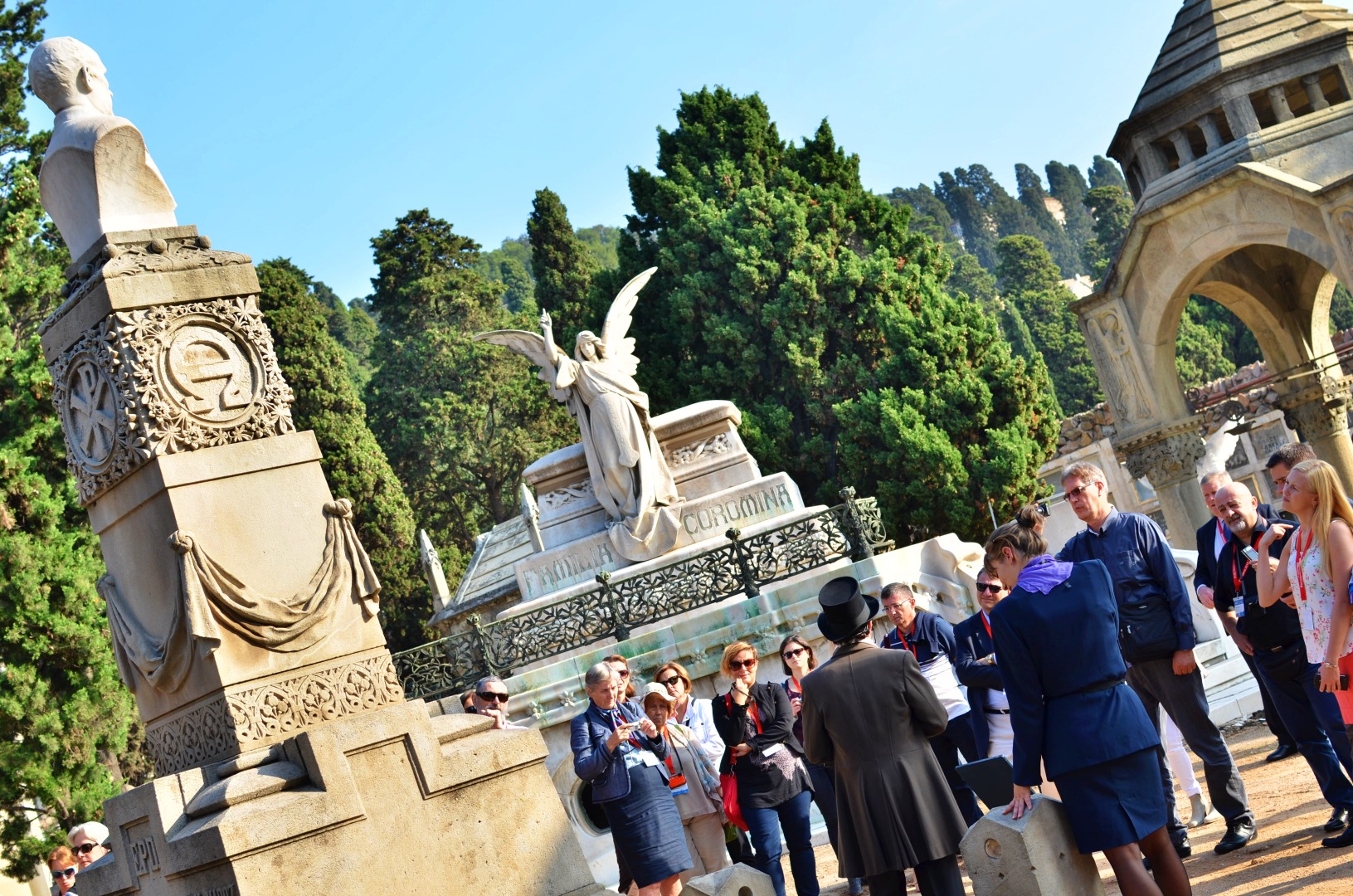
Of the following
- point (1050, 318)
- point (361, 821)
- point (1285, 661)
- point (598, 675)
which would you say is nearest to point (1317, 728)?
point (1285, 661)

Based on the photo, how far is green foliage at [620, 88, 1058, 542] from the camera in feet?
90.0

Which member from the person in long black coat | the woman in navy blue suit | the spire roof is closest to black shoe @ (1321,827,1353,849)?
the woman in navy blue suit

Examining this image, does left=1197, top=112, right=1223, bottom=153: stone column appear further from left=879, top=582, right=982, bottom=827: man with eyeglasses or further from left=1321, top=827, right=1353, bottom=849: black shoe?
left=1321, top=827, right=1353, bottom=849: black shoe

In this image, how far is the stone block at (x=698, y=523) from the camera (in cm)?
1662

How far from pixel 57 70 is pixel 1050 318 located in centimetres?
7611

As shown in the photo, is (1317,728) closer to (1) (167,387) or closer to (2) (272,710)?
(2) (272,710)

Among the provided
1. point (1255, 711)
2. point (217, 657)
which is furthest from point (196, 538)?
point (1255, 711)

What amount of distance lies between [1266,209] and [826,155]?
54.1 feet

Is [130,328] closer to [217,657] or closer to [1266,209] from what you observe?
[217,657]

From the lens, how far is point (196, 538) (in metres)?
6.11

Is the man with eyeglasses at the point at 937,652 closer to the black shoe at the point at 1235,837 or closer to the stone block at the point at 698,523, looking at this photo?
the black shoe at the point at 1235,837

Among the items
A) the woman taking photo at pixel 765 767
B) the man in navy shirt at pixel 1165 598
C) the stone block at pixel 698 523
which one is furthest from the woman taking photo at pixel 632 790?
the stone block at pixel 698 523

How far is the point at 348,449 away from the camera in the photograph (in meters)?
35.0

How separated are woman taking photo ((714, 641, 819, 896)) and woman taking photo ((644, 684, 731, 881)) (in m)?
0.33
